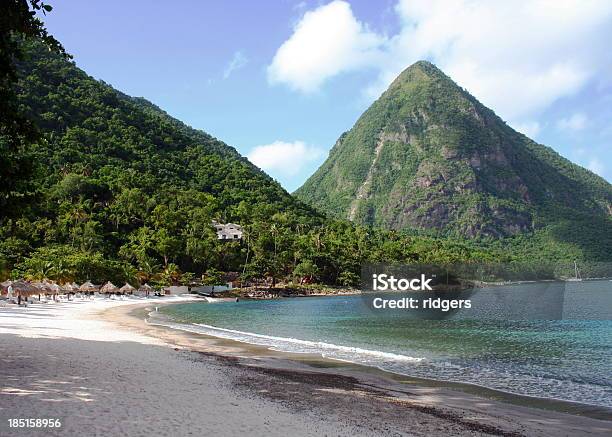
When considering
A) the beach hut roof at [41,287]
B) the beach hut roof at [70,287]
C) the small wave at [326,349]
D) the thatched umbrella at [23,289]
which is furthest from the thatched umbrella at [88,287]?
the small wave at [326,349]

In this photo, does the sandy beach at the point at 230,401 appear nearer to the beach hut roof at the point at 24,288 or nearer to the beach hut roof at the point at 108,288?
the beach hut roof at the point at 24,288

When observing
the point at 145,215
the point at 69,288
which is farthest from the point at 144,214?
the point at 69,288

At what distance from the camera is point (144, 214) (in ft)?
372

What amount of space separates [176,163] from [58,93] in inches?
1563

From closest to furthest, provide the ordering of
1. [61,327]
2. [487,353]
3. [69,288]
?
[487,353], [61,327], [69,288]

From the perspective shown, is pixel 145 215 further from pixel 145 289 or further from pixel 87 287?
pixel 87 287

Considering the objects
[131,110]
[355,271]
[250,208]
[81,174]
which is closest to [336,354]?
[81,174]

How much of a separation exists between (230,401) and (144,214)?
10865 centimetres

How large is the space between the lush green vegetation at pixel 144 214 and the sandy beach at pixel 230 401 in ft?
194

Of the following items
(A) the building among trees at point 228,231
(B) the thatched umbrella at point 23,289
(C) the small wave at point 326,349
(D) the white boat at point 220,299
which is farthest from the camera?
(A) the building among trees at point 228,231

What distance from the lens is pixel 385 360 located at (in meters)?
21.0

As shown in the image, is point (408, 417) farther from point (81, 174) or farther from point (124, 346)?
point (81, 174)

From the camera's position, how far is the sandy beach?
29.2ft

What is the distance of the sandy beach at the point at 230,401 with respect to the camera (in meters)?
8.90
